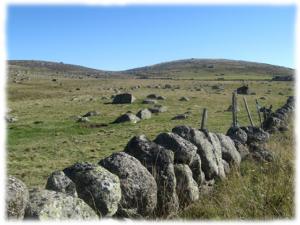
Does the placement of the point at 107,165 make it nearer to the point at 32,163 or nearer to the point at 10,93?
the point at 32,163

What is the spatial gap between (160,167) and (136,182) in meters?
1.13

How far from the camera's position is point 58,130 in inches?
1309

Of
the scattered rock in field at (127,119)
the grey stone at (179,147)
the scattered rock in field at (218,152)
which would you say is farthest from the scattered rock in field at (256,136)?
the scattered rock in field at (127,119)

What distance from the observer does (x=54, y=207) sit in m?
6.04

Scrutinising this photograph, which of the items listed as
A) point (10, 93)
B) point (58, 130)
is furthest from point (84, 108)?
point (10, 93)

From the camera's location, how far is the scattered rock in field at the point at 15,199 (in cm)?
562

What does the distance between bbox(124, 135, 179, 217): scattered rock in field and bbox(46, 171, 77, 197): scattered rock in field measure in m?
2.12

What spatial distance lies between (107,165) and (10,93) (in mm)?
62865

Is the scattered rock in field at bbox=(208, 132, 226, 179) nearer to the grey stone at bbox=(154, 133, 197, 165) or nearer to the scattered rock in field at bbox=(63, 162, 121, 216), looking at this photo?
the grey stone at bbox=(154, 133, 197, 165)

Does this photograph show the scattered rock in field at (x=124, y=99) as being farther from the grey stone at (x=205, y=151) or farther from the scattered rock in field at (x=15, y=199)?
the scattered rock in field at (x=15, y=199)

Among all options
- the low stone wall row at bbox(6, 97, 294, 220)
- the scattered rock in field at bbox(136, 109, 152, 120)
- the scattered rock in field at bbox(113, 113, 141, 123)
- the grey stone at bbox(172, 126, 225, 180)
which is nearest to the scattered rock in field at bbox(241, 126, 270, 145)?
the low stone wall row at bbox(6, 97, 294, 220)

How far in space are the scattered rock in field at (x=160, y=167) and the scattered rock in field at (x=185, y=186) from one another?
0.34m

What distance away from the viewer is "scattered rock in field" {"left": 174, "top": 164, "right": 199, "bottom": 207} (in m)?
9.68

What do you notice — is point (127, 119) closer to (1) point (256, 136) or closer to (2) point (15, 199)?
(1) point (256, 136)
